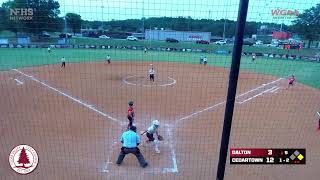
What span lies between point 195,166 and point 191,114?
460 centimetres

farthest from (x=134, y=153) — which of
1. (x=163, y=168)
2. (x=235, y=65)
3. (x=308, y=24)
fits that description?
(x=308, y=24)

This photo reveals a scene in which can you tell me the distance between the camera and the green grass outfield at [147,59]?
26.6 metres

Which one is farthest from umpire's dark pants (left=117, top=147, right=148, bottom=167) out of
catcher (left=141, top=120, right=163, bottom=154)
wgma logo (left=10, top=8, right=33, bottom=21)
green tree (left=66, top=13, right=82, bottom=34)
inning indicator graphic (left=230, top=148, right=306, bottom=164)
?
wgma logo (left=10, top=8, right=33, bottom=21)

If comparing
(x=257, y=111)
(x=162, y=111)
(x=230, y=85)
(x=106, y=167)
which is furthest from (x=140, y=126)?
(x=230, y=85)

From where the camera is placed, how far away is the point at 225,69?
26.6 m

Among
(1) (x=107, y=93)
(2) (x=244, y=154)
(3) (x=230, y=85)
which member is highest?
(3) (x=230, y=85)

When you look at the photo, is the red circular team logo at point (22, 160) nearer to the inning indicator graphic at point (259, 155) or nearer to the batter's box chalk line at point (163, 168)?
the batter's box chalk line at point (163, 168)

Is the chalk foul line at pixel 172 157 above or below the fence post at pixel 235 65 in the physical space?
below

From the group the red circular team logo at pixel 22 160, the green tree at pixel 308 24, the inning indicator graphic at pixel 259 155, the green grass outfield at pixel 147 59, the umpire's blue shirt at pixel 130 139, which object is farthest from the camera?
the green grass outfield at pixel 147 59

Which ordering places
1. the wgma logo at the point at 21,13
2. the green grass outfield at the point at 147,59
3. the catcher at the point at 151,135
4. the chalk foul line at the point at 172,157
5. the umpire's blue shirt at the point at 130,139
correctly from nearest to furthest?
1. the umpire's blue shirt at the point at 130,139
2. the chalk foul line at the point at 172,157
3. the catcher at the point at 151,135
4. the wgma logo at the point at 21,13
5. the green grass outfield at the point at 147,59

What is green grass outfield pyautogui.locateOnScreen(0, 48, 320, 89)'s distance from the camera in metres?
26.6

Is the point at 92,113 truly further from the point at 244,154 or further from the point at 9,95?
the point at 244,154

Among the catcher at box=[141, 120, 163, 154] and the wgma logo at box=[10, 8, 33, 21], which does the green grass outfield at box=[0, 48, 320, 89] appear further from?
the catcher at box=[141, 120, 163, 154]

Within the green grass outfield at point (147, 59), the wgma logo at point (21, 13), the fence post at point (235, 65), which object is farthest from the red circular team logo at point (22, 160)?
the green grass outfield at point (147, 59)
